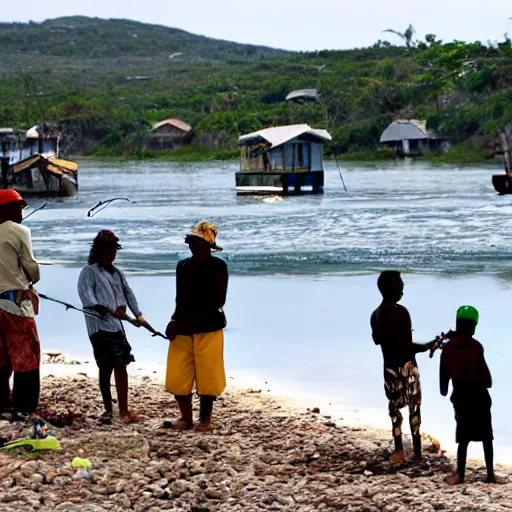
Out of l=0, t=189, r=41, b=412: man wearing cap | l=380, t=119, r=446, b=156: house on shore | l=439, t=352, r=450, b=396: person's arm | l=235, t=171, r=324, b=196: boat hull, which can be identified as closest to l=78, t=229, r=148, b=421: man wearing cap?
l=0, t=189, r=41, b=412: man wearing cap

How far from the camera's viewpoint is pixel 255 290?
14.4 metres

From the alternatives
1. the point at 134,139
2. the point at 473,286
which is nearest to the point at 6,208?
the point at 473,286

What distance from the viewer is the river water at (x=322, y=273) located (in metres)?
8.67

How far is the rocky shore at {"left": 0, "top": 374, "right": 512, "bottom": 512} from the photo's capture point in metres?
5.07

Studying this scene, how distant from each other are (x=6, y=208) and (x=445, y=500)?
2.87 metres

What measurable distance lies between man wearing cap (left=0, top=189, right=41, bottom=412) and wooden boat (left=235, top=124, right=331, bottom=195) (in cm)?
3168

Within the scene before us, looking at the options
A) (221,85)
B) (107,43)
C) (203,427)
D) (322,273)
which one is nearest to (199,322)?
(203,427)

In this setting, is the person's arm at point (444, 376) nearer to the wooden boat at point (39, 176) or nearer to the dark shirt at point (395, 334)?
the dark shirt at point (395, 334)

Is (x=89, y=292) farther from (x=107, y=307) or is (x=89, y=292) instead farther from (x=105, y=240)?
(x=105, y=240)

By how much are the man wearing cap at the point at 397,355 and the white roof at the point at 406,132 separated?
6770 centimetres

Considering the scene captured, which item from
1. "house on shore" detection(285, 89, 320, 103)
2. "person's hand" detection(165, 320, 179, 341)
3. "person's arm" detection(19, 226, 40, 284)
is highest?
"house on shore" detection(285, 89, 320, 103)

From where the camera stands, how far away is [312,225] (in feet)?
88.0

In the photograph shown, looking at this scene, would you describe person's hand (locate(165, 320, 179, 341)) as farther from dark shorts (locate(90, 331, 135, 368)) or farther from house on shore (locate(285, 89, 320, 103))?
house on shore (locate(285, 89, 320, 103))

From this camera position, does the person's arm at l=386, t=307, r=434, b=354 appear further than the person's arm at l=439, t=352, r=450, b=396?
Yes
